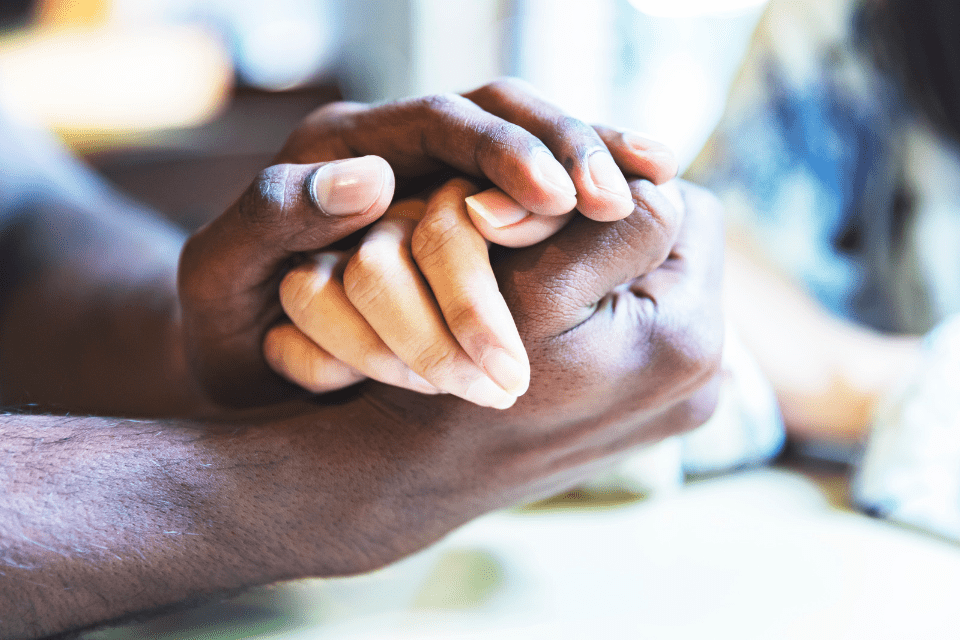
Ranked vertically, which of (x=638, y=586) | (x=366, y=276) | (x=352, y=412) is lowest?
(x=638, y=586)

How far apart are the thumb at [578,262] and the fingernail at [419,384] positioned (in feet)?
0.21

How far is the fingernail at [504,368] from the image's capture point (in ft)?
1.12

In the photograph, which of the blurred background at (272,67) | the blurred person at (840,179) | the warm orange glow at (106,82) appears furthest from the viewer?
the warm orange glow at (106,82)

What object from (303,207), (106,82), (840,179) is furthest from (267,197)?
(106,82)

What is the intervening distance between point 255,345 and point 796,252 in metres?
0.78

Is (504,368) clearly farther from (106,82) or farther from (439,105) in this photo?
(106,82)

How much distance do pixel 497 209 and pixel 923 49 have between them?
2.75ft

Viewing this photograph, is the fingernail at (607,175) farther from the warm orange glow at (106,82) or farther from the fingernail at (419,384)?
the warm orange glow at (106,82)

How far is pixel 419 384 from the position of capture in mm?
392

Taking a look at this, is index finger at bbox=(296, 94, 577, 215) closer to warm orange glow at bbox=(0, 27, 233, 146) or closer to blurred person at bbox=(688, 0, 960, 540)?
blurred person at bbox=(688, 0, 960, 540)

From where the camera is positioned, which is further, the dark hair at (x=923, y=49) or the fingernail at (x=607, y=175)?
the dark hair at (x=923, y=49)

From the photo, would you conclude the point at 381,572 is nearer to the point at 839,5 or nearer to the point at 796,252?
the point at 796,252

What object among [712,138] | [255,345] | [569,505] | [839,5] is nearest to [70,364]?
[255,345]

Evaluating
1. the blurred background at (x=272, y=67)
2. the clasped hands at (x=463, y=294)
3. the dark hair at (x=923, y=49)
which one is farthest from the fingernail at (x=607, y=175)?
the blurred background at (x=272, y=67)
